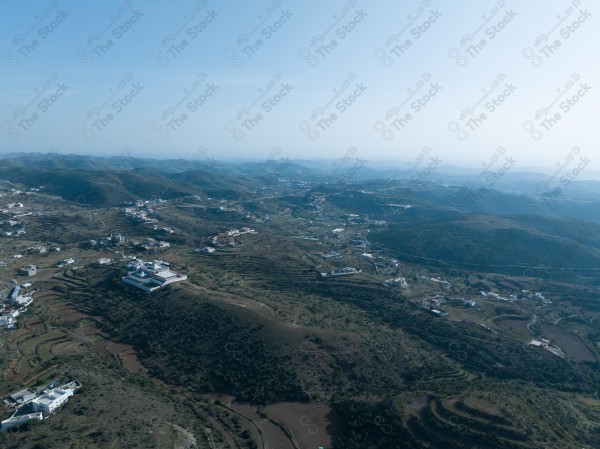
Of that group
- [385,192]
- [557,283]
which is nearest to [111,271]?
[557,283]

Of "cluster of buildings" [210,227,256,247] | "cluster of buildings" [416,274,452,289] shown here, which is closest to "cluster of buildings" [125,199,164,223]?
"cluster of buildings" [210,227,256,247]

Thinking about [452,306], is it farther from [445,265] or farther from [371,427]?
[371,427]

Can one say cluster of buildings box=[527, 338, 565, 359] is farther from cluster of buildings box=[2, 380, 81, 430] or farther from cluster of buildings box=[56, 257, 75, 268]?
cluster of buildings box=[56, 257, 75, 268]

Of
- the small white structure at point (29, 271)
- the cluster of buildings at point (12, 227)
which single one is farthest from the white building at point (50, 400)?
the cluster of buildings at point (12, 227)

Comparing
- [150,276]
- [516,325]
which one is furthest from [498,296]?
[150,276]

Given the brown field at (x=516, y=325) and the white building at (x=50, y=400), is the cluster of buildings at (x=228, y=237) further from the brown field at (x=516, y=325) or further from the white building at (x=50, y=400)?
the brown field at (x=516, y=325)
